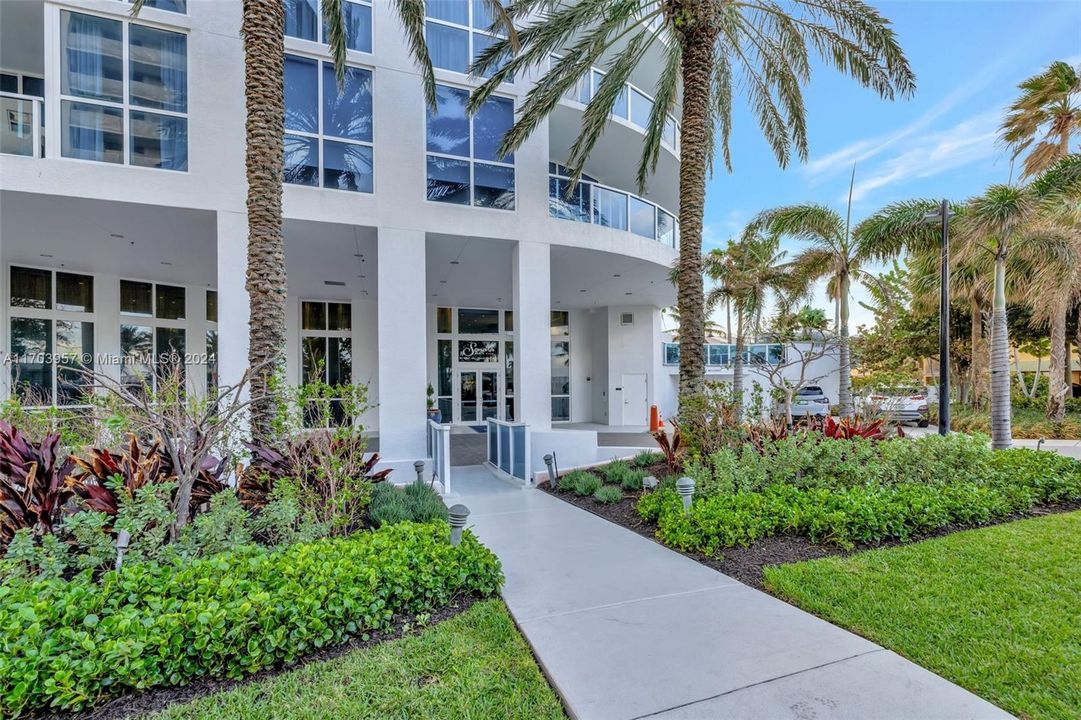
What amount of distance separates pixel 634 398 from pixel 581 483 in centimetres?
1068

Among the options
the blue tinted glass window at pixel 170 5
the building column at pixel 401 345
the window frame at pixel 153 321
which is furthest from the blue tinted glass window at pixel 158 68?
the window frame at pixel 153 321

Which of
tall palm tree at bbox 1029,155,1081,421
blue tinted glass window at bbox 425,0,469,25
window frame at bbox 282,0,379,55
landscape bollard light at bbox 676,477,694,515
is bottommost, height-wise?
landscape bollard light at bbox 676,477,694,515

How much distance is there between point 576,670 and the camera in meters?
3.24

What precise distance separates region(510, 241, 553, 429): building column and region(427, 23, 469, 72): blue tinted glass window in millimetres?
4163

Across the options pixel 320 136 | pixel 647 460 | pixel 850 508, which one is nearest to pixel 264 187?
pixel 320 136

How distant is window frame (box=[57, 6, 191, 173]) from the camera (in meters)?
7.96

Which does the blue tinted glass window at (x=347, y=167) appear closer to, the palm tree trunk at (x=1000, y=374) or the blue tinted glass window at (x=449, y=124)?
the blue tinted glass window at (x=449, y=124)

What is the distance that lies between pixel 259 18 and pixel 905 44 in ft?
35.5

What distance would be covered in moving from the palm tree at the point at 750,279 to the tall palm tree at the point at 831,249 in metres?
1.16

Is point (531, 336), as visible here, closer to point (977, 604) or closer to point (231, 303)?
point (231, 303)

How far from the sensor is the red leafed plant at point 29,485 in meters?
4.12

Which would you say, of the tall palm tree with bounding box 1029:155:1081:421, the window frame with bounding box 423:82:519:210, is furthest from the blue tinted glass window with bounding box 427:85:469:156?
the tall palm tree with bounding box 1029:155:1081:421

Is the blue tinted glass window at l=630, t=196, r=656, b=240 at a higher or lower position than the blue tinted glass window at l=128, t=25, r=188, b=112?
lower

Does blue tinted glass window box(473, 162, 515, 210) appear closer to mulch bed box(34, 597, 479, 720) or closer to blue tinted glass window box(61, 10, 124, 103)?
blue tinted glass window box(61, 10, 124, 103)
